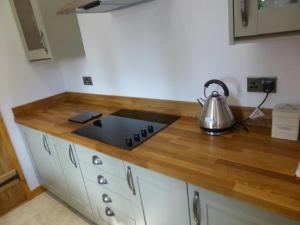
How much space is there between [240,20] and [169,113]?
2.96 feet

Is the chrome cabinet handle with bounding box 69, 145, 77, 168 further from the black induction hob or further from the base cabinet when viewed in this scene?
the black induction hob

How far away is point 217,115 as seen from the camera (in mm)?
1234

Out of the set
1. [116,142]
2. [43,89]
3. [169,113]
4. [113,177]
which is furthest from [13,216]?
[169,113]

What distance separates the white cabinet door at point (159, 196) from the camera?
1.10 metres

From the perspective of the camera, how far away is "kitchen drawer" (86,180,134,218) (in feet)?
4.78

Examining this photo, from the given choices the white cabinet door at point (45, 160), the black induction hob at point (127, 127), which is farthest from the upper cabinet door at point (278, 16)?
the white cabinet door at point (45, 160)

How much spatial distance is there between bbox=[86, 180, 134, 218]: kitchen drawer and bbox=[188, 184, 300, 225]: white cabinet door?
0.50m

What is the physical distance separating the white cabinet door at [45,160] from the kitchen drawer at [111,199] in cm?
46

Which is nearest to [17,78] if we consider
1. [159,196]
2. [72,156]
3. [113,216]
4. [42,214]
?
[72,156]

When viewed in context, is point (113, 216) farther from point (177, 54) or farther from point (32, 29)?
point (32, 29)

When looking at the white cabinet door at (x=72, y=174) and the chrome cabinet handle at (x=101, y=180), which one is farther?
the white cabinet door at (x=72, y=174)

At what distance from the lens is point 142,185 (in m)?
1.26

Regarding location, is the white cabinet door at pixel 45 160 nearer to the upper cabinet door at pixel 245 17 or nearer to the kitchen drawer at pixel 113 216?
the kitchen drawer at pixel 113 216

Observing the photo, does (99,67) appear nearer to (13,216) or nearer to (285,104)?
(285,104)
